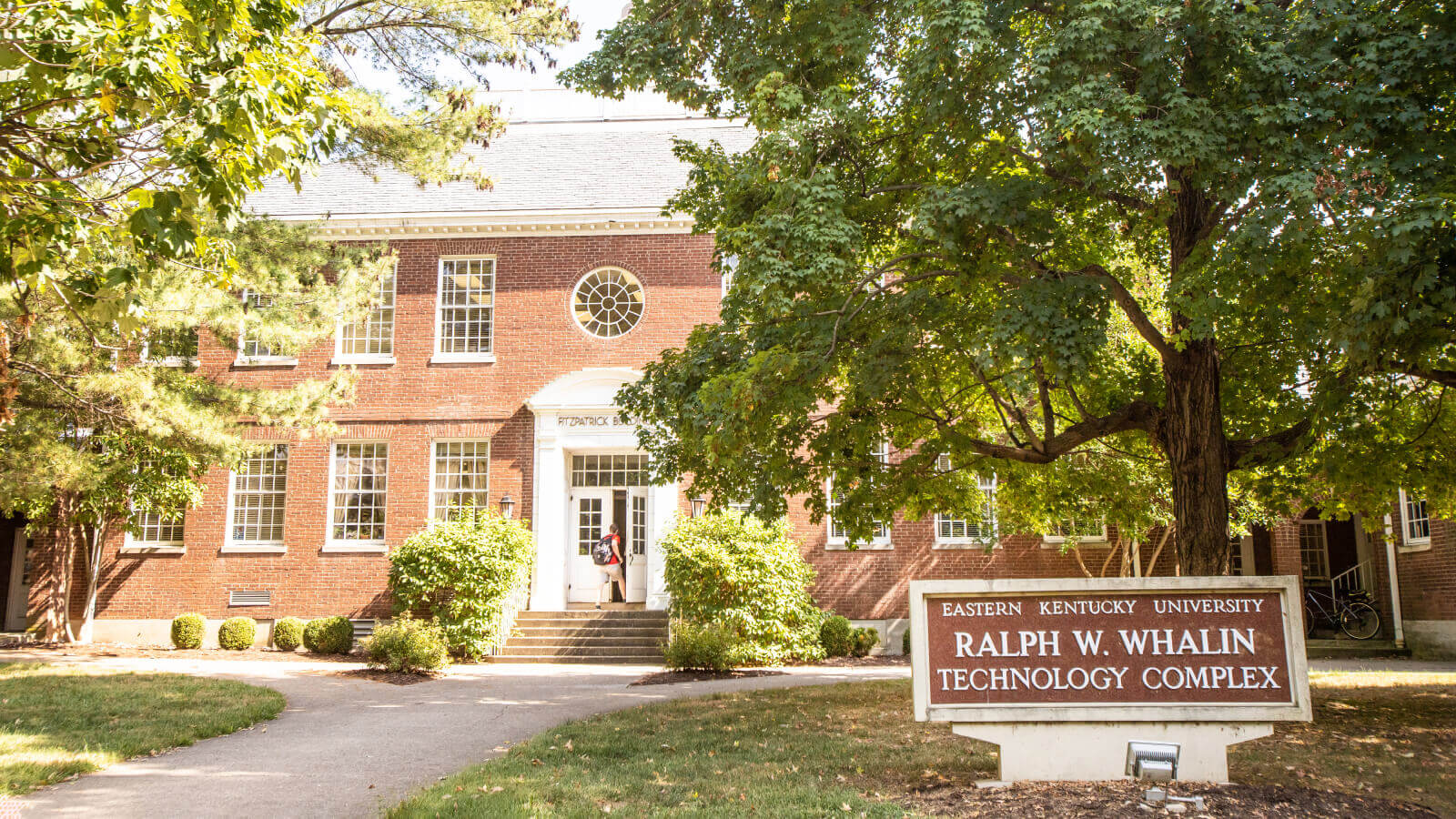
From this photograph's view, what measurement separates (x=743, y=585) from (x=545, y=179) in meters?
10.5

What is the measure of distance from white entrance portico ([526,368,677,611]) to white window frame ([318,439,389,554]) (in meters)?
2.59

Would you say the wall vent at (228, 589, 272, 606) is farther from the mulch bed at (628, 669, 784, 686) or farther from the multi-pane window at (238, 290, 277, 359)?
the mulch bed at (628, 669, 784, 686)

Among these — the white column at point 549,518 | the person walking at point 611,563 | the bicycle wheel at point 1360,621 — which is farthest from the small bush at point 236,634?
the bicycle wheel at point 1360,621

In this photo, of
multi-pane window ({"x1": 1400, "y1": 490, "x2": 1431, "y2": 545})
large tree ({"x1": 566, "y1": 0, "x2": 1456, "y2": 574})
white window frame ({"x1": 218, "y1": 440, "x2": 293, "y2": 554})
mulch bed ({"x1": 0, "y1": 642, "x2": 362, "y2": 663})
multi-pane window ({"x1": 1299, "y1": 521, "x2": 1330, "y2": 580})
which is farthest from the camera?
multi-pane window ({"x1": 1299, "y1": 521, "x2": 1330, "y2": 580})

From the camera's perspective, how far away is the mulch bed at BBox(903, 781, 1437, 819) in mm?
6059

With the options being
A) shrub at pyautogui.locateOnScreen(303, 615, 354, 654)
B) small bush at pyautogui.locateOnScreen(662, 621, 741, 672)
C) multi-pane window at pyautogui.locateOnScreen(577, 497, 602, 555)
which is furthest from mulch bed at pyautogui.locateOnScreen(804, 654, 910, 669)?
shrub at pyautogui.locateOnScreen(303, 615, 354, 654)

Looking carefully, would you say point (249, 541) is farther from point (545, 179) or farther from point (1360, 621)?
point (1360, 621)

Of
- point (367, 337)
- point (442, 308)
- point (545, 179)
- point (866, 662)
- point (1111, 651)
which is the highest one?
point (545, 179)

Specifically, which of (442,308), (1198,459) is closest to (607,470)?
(442,308)

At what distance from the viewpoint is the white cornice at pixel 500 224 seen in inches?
788

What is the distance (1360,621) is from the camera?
19.4m

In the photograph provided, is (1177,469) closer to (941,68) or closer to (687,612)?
(941,68)

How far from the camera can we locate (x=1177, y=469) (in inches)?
399

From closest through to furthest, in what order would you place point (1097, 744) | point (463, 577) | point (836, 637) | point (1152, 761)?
point (1152, 761) < point (1097, 744) < point (463, 577) < point (836, 637)
